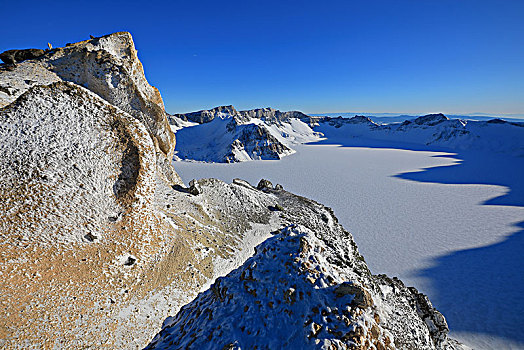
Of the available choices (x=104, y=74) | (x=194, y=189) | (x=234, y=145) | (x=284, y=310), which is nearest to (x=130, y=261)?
(x=194, y=189)

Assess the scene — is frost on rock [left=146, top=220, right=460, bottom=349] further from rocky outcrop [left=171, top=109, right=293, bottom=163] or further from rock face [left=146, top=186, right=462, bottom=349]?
rocky outcrop [left=171, top=109, right=293, bottom=163]

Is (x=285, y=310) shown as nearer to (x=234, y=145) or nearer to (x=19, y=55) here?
(x=19, y=55)

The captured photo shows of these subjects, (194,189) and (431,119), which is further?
(431,119)

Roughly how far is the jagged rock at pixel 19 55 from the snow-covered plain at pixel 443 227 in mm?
32256

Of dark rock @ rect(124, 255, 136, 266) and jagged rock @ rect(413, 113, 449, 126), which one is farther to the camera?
jagged rock @ rect(413, 113, 449, 126)

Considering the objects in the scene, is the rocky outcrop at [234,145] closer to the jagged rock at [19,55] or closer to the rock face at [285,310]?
the jagged rock at [19,55]

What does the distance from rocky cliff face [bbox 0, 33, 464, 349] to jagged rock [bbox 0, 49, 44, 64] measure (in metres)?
1.16

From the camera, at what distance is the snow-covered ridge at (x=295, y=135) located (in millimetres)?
88062

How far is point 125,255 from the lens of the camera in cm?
1141

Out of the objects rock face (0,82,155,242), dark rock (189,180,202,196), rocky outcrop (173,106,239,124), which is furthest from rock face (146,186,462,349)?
rocky outcrop (173,106,239,124)

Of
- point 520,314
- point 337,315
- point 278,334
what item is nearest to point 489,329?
point 520,314

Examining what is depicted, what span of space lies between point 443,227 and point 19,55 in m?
46.8

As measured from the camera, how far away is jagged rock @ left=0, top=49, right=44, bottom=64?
54.4 feet

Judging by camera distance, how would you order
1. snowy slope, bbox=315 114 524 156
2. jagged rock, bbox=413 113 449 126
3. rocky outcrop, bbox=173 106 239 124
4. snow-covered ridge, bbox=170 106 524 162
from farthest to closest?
rocky outcrop, bbox=173 106 239 124 < jagged rock, bbox=413 113 449 126 < snowy slope, bbox=315 114 524 156 < snow-covered ridge, bbox=170 106 524 162
